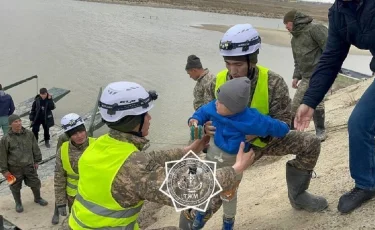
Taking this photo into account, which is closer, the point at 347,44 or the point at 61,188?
the point at 347,44

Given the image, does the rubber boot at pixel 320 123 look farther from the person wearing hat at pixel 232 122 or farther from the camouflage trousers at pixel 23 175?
the camouflage trousers at pixel 23 175

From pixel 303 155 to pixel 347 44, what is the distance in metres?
1.11

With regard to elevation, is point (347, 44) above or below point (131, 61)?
above

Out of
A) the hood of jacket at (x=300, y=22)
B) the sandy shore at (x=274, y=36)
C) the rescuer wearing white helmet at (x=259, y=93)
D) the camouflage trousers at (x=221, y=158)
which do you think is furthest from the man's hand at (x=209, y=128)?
the sandy shore at (x=274, y=36)

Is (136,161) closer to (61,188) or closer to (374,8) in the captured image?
(374,8)

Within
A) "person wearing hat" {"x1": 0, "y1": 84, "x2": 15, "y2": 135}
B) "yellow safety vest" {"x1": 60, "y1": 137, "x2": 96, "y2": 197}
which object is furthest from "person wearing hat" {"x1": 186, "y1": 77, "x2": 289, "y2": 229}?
"person wearing hat" {"x1": 0, "y1": 84, "x2": 15, "y2": 135}

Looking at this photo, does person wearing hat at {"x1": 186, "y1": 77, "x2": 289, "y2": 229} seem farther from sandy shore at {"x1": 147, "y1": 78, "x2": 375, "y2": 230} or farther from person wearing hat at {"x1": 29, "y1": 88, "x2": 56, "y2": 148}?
person wearing hat at {"x1": 29, "y1": 88, "x2": 56, "y2": 148}

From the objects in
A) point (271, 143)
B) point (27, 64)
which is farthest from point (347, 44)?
point (27, 64)

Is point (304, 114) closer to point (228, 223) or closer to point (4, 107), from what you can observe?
point (228, 223)

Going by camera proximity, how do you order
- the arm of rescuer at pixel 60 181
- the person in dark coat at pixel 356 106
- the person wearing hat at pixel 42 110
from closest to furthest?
the person in dark coat at pixel 356 106
the arm of rescuer at pixel 60 181
the person wearing hat at pixel 42 110

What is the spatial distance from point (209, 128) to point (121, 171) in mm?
953

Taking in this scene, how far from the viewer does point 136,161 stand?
9.88ft

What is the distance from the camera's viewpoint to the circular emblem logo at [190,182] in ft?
9.93

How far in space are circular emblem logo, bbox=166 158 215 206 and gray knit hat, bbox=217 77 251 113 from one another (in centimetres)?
56
